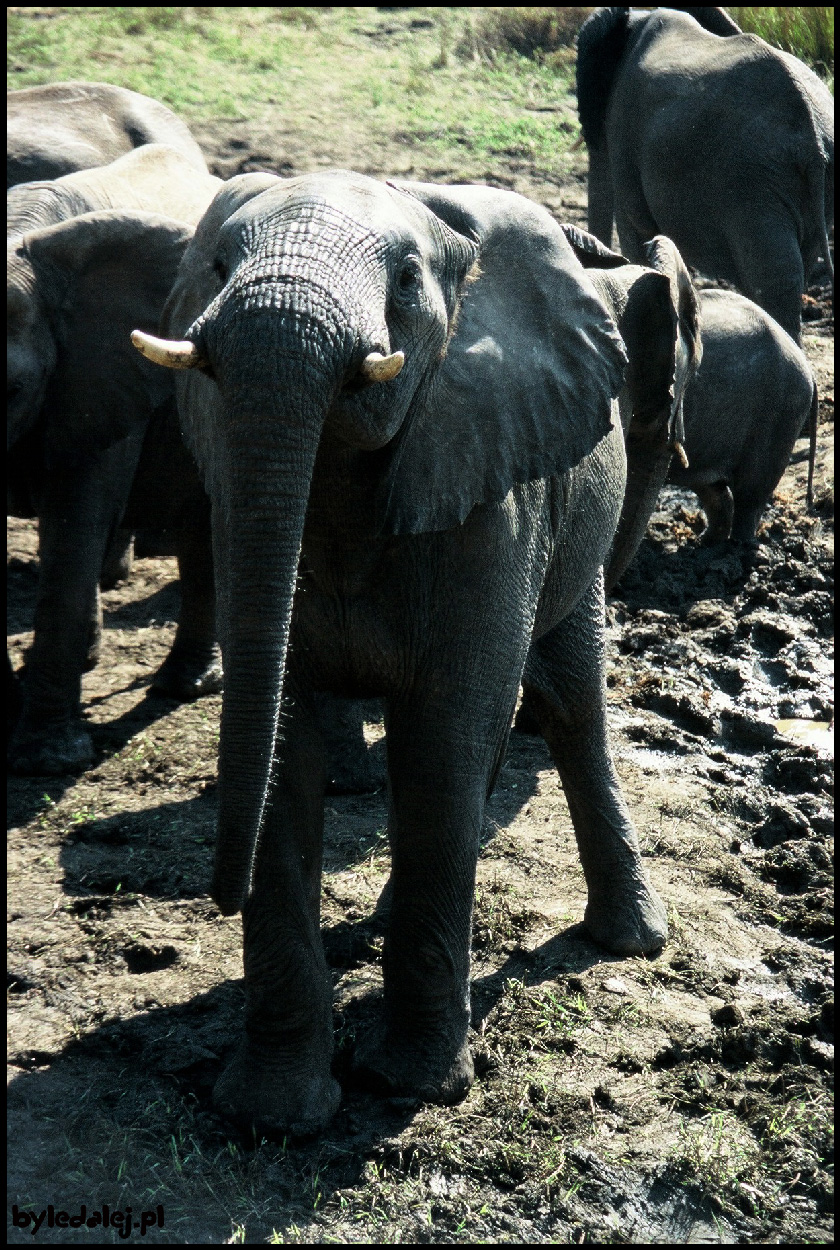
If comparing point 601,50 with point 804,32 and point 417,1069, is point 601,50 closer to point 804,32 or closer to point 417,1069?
point 804,32

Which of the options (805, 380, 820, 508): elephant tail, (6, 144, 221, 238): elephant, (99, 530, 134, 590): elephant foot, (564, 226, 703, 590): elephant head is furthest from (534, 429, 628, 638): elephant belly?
(805, 380, 820, 508): elephant tail

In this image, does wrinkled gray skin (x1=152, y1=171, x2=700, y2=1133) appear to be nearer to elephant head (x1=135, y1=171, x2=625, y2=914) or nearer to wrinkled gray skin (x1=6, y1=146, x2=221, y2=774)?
elephant head (x1=135, y1=171, x2=625, y2=914)

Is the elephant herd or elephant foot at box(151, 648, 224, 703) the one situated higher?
the elephant herd

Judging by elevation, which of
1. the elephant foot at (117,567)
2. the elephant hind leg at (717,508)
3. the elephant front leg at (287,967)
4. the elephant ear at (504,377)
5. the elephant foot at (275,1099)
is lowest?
the elephant foot at (117,567)

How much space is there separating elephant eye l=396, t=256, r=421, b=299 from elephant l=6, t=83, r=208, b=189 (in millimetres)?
5017

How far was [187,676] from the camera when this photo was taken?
557 centimetres

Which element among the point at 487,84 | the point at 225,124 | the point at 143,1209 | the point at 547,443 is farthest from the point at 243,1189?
the point at 487,84

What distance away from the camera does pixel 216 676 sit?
18.5ft

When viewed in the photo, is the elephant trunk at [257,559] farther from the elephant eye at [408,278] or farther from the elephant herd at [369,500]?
the elephant eye at [408,278]

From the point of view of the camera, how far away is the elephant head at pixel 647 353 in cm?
393

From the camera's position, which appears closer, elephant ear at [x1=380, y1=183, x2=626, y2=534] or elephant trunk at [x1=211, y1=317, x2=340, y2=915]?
elephant trunk at [x1=211, y1=317, x2=340, y2=915]

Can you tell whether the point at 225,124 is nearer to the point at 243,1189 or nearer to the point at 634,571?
the point at 634,571

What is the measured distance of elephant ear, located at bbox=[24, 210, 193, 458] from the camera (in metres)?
5.11

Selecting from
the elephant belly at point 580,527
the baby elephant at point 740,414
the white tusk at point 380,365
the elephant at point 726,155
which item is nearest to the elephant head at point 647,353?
the elephant belly at point 580,527
